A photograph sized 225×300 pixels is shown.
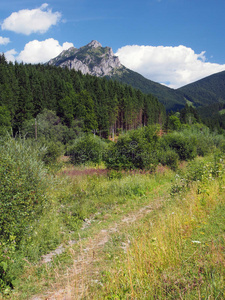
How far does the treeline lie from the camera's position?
42.4 m

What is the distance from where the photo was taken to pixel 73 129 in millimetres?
39594

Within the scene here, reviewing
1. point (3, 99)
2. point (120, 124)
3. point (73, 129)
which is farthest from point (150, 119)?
point (3, 99)

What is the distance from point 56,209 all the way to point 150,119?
67076 mm

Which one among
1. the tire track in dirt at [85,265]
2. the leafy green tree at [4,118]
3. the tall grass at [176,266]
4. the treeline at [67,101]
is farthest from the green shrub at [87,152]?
the leafy green tree at [4,118]

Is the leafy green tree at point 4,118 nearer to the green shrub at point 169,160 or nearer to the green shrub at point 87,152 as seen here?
the green shrub at point 87,152

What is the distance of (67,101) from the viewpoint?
4634 centimetres

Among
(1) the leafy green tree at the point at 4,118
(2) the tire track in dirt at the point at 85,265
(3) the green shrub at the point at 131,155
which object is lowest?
(2) the tire track in dirt at the point at 85,265

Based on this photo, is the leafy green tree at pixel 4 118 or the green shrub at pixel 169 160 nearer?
the green shrub at pixel 169 160

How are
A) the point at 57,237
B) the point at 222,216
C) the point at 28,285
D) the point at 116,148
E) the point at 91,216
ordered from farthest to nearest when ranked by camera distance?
the point at 116,148 < the point at 91,216 < the point at 57,237 < the point at 222,216 < the point at 28,285

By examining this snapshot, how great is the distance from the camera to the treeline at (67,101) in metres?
42.4

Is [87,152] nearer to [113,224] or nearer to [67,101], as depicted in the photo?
[113,224]

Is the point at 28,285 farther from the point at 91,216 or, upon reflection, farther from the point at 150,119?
the point at 150,119

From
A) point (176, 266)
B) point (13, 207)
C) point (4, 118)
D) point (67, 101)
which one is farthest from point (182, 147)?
point (67, 101)

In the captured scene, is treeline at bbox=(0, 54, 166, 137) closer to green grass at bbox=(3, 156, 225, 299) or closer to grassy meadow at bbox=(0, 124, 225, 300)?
grassy meadow at bbox=(0, 124, 225, 300)
